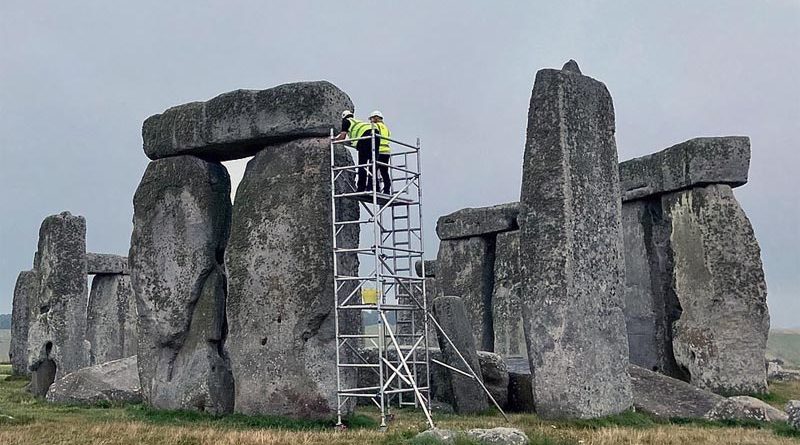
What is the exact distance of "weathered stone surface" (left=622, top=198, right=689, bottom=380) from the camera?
1889 centimetres

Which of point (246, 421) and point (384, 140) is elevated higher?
point (384, 140)

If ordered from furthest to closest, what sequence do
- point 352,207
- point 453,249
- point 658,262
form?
point 453,249 < point 658,262 < point 352,207

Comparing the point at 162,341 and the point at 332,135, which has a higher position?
the point at 332,135

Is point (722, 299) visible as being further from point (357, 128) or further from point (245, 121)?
point (245, 121)

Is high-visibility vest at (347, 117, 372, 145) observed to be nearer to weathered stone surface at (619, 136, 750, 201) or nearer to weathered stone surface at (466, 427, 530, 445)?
weathered stone surface at (466, 427, 530, 445)

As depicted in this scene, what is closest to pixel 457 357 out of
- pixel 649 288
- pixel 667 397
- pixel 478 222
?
pixel 667 397

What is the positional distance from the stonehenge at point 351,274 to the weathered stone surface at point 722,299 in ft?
0.11

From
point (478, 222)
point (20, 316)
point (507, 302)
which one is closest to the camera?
point (507, 302)

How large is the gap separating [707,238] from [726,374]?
2475mm

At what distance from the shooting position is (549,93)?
523 inches

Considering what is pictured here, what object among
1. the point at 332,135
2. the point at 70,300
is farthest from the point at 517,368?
the point at 70,300

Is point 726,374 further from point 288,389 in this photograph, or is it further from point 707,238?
point 288,389

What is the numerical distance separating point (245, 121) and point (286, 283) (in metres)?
2.49

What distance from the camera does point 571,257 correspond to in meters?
12.8
